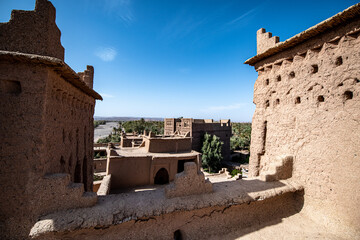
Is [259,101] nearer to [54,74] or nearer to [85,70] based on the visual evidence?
[54,74]

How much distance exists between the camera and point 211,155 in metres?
27.5

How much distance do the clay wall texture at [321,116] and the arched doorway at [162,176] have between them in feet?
26.6

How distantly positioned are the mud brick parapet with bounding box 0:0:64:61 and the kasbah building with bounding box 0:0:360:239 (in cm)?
2

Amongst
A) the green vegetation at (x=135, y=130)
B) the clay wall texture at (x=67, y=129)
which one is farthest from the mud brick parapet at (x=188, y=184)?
the green vegetation at (x=135, y=130)

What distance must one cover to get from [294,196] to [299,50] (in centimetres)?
496

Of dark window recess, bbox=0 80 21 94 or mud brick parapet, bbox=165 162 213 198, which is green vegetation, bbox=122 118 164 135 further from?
dark window recess, bbox=0 80 21 94

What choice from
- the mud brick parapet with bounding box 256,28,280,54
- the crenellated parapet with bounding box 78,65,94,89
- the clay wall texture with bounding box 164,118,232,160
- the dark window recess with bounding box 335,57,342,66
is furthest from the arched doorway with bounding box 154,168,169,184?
the clay wall texture with bounding box 164,118,232,160

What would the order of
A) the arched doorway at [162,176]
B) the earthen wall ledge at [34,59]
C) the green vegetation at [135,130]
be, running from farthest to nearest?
the green vegetation at [135,130] → the arched doorway at [162,176] → the earthen wall ledge at [34,59]

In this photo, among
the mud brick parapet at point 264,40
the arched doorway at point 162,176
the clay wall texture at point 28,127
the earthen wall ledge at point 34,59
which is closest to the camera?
the earthen wall ledge at point 34,59

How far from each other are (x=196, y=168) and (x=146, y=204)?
171cm

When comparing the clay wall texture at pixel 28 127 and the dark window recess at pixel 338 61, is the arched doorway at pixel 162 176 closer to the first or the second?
the clay wall texture at pixel 28 127

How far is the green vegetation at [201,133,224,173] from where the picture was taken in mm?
27547

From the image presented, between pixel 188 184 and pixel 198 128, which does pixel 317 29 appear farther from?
pixel 198 128

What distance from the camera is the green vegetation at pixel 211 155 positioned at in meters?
27.5
